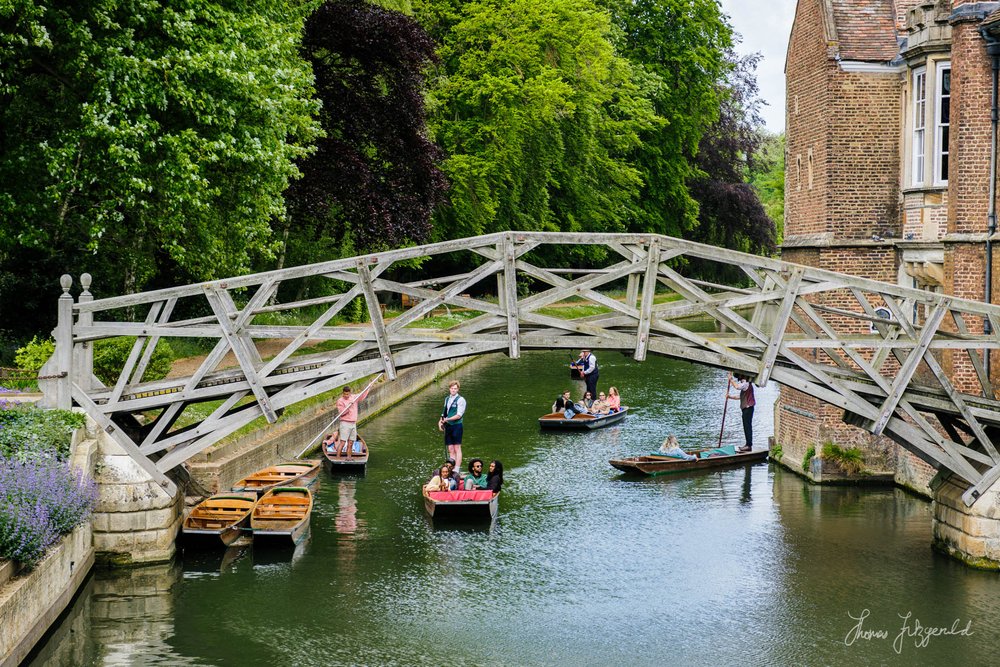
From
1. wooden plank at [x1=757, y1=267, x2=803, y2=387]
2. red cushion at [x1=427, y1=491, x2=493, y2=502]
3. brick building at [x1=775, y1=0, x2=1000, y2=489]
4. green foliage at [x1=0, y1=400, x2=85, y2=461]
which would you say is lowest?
red cushion at [x1=427, y1=491, x2=493, y2=502]

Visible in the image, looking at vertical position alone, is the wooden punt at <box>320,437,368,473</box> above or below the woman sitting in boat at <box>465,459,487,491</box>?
below

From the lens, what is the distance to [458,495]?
18.4 meters

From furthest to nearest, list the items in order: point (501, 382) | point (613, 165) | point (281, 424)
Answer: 1. point (613, 165)
2. point (501, 382)
3. point (281, 424)

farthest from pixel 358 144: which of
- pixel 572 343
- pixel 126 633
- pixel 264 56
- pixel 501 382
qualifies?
pixel 126 633

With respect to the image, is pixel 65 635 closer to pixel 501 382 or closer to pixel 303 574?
pixel 303 574

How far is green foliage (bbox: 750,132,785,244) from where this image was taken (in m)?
71.1

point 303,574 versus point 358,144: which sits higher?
point 358,144

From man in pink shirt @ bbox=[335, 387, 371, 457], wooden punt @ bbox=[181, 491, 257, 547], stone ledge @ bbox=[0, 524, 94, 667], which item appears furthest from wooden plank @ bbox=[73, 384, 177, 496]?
man in pink shirt @ bbox=[335, 387, 371, 457]

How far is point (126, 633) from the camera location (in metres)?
13.5

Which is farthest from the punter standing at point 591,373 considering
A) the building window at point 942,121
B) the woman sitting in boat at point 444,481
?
the building window at point 942,121

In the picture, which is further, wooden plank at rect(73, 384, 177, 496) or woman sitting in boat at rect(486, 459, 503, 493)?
woman sitting in boat at rect(486, 459, 503, 493)

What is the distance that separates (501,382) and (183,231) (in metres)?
17.2

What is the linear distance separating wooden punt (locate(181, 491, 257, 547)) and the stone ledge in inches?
66.4

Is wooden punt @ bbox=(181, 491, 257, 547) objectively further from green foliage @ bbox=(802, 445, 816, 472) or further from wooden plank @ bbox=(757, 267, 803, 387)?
green foliage @ bbox=(802, 445, 816, 472)
